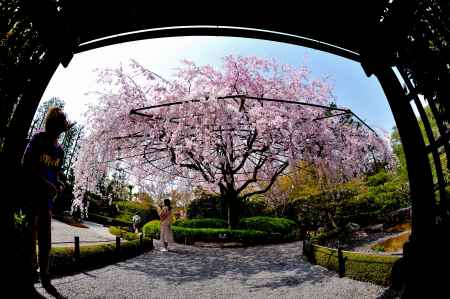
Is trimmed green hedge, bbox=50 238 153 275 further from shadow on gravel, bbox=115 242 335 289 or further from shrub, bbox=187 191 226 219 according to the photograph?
shrub, bbox=187 191 226 219

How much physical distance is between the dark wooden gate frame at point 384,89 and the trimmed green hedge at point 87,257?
4.45 metres

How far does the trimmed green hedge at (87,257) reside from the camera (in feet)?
20.8

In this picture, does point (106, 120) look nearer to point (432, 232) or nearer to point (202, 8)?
point (202, 8)

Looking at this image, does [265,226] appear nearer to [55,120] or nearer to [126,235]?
[126,235]

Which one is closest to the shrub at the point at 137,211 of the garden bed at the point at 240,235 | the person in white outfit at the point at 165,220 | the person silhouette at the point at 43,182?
the garden bed at the point at 240,235

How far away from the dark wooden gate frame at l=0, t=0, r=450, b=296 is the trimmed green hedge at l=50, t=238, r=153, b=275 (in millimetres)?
4450

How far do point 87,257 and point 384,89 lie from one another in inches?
295

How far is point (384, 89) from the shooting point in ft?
10.5

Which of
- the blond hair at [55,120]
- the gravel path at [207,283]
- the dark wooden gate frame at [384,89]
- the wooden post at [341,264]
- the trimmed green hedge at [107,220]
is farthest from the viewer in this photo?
the trimmed green hedge at [107,220]

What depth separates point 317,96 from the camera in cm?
1520

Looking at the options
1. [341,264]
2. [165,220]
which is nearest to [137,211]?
[165,220]

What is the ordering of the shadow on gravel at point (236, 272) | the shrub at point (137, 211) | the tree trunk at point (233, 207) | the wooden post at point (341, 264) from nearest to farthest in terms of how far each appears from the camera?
the shadow on gravel at point (236, 272) < the wooden post at point (341, 264) < the tree trunk at point (233, 207) < the shrub at point (137, 211)

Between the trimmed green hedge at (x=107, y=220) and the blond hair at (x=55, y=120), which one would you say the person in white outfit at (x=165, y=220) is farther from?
the trimmed green hedge at (x=107, y=220)

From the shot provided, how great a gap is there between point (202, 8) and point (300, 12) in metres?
1.05
